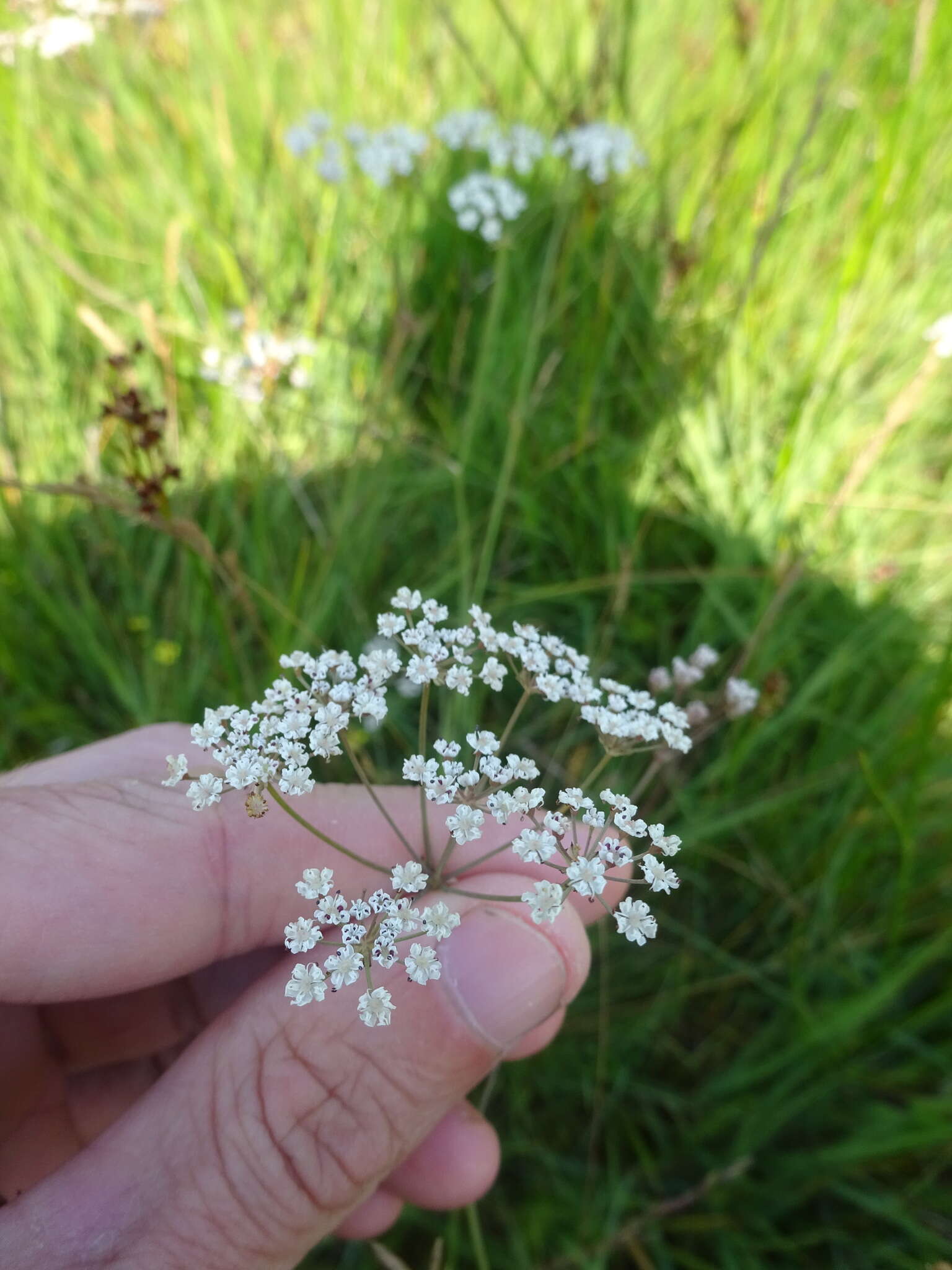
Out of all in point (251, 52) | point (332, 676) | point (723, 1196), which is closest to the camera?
point (332, 676)

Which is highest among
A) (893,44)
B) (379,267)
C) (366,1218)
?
(893,44)

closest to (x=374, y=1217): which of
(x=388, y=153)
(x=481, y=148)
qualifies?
(x=388, y=153)

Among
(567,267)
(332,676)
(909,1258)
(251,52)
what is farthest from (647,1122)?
(251,52)

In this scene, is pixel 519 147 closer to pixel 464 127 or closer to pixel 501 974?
pixel 464 127

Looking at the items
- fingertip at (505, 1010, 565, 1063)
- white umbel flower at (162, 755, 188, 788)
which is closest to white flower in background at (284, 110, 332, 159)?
white umbel flower at (162, 755, 188, 788)

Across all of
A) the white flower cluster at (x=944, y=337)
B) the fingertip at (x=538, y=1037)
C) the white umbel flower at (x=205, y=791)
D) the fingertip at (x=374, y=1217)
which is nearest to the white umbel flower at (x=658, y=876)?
the white umbel flower at (x=205, y=791)

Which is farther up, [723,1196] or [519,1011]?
[519,1011]

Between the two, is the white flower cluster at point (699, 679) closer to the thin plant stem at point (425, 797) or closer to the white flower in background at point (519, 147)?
the thin plant stem at point (425, 797)

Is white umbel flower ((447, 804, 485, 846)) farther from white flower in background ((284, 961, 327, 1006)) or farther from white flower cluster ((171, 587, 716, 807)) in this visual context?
white flower in background ((284, 961, 327, 1006))

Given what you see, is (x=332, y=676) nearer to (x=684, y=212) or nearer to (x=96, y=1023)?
(x=96, y=1023)
